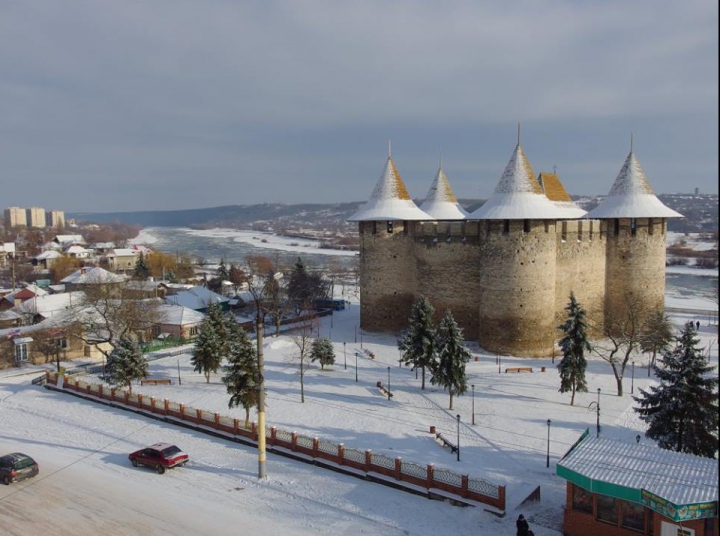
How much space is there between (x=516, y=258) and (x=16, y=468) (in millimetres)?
20661

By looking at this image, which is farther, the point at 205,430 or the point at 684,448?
the point at 205,430

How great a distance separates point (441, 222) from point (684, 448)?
59.0ft

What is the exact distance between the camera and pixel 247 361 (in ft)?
61.9

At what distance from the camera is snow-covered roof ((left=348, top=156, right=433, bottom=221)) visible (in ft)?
102

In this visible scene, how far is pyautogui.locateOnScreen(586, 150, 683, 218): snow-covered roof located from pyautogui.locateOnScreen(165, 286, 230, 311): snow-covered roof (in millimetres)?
25540

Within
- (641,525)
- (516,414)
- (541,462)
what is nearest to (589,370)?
(516,414)

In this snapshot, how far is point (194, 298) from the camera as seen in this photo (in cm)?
4172

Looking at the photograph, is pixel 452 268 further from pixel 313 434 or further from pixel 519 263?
pixel 313 434

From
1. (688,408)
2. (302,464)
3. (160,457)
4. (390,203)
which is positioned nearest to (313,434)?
(302,464)

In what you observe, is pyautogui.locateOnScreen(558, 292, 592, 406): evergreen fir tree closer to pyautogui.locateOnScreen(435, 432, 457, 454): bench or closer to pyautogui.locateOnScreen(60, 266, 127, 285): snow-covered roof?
pyautogui.locateOnScreen(435, 432, 457, 454): bench

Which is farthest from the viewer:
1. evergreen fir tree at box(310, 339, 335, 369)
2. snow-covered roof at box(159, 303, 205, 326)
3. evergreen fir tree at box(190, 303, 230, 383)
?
snow-covered roof at box(159, 303, 205, 326)

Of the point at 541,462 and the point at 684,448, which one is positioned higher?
the point at 684,448

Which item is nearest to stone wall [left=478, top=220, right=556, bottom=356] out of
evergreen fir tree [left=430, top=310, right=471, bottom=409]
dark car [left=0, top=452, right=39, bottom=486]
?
evergreen fir tree [left=430, top=310, right=471, bottom=409]

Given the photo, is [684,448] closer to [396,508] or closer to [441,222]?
[396,508]
